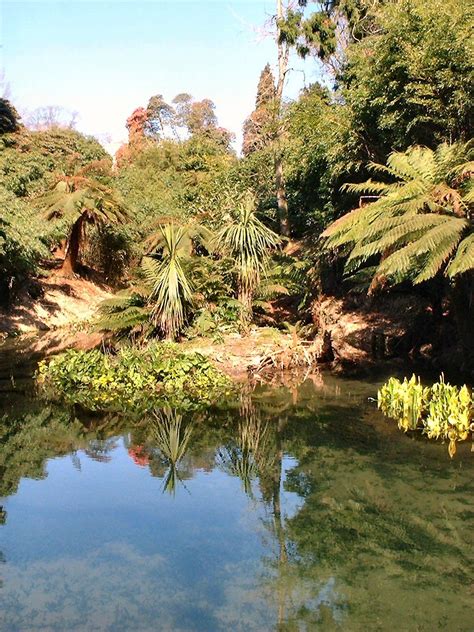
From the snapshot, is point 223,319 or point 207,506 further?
point 223,319

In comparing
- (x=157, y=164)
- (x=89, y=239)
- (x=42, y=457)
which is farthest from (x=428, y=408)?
(x=157, y=164)

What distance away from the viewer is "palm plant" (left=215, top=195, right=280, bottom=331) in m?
12.4

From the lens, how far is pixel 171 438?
22.4 ft

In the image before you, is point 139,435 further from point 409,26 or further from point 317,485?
point 409,26

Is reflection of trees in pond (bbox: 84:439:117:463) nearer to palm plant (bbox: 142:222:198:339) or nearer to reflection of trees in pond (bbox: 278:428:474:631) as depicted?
reflection of trees in pond (bbox: 278:428:474:631)

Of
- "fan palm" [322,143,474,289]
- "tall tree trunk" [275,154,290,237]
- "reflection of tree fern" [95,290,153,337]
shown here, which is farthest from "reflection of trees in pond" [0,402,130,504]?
"tall tree trunk" [275,154,290,237]

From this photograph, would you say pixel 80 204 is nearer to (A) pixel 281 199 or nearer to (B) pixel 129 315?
(A) pixel 281 199

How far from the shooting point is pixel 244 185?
70.5 feet

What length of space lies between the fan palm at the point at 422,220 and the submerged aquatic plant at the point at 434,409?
1275 millimetres

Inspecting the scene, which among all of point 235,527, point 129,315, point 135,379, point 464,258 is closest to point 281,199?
point 129,315

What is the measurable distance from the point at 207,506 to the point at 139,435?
2291 millimetres

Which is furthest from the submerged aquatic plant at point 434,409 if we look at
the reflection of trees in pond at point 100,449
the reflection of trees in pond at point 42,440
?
the reflection of trees in pond at point 42,440

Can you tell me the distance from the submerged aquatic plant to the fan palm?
1.28 m

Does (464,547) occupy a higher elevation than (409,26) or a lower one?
lower
